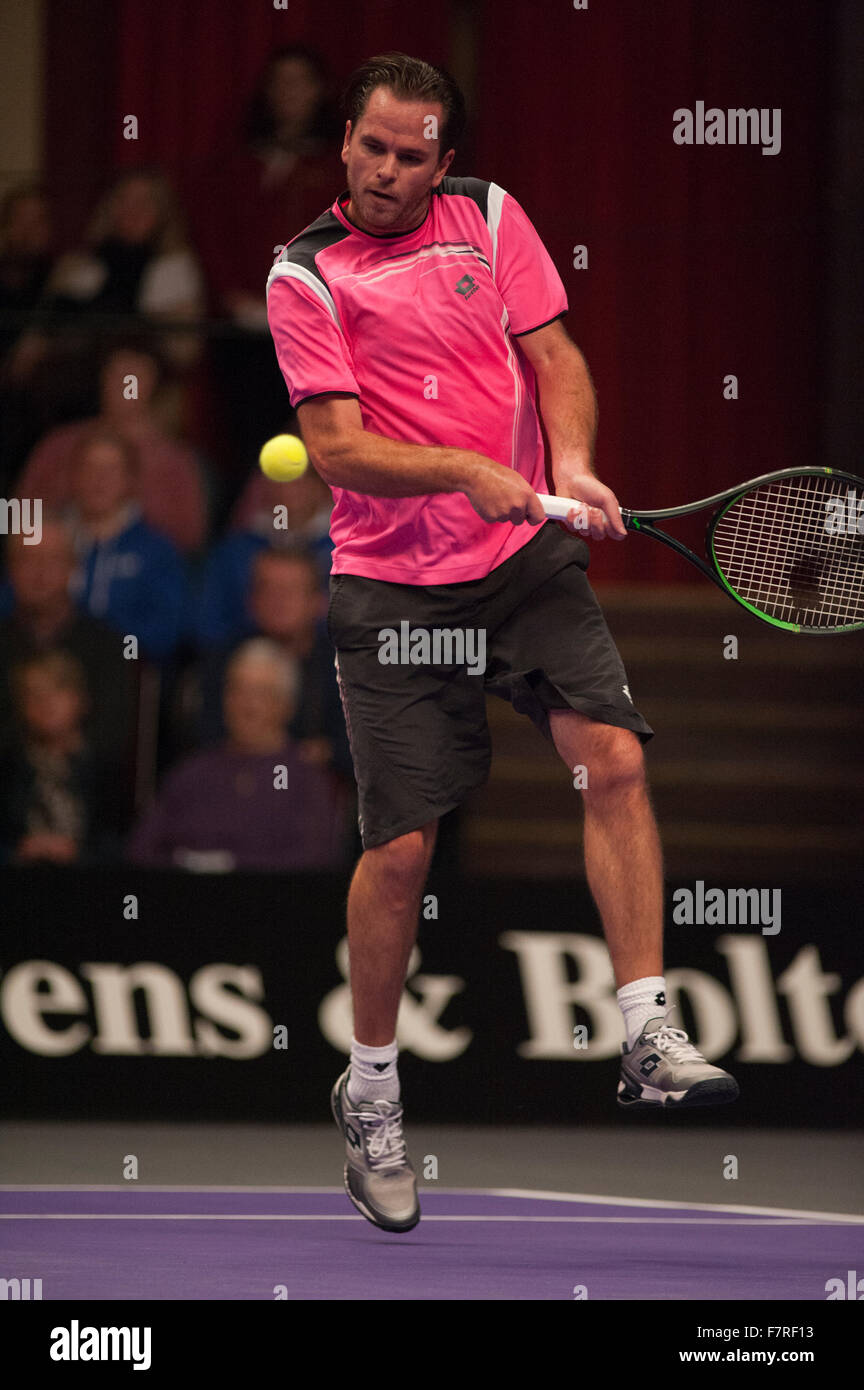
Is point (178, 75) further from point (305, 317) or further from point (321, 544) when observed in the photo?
point (305, 317)

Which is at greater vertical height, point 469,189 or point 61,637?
point 469,189

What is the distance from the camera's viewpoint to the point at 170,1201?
573 cm

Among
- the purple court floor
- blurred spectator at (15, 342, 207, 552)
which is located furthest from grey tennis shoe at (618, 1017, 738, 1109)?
blurred spectator at (15, 342, 207, 552)

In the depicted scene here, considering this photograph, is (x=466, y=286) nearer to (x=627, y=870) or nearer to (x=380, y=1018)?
(x=627, y=870)

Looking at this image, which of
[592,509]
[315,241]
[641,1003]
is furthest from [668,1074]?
[315,241]

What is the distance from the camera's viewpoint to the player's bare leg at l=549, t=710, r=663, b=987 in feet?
14.5

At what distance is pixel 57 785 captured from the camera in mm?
7316

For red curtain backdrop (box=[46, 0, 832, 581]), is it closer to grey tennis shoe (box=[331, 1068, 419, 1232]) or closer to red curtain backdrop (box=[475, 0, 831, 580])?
red curtain backdrop (box=[475, 0, 831, 580])

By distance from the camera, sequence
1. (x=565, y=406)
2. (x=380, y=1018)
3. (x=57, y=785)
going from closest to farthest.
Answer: (x=565, y=406) → (x=380, y=1018) → (x=57, y=785)

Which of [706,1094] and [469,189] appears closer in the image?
[706,1094]

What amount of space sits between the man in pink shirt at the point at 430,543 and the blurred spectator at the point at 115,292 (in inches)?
121

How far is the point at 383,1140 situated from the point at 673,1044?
80 centimetres

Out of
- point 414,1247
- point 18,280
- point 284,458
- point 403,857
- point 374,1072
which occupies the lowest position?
point 414,1247

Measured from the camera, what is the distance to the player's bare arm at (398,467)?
427 cm
